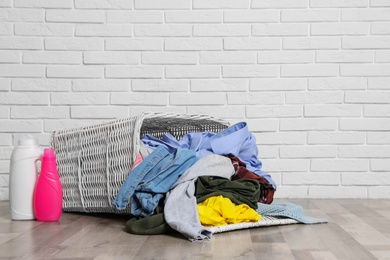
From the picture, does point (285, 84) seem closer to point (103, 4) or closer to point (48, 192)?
point (103, 4)

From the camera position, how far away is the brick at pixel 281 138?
4.17 metres

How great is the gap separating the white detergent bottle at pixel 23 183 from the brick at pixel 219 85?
1177 mm

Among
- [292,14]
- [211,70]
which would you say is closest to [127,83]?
[211,70]

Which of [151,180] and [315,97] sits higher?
[315,97]

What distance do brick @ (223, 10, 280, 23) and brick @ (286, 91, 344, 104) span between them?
1.54 ft

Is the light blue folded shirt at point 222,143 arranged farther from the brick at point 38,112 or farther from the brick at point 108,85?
the brick at point 38,112

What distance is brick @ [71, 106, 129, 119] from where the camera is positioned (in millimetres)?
4164

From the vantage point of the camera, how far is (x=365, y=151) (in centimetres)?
419

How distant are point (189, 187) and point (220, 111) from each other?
123cm

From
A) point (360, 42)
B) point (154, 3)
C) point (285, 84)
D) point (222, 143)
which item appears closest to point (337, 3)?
point (360, 42)

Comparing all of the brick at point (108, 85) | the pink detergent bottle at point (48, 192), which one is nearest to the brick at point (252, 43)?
the brick at point (108, 85)

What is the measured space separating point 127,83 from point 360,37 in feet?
4.74

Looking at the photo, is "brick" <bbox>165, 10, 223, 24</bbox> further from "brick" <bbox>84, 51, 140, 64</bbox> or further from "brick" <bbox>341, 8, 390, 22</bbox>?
"brick" <bbox>341, 8, 390, 22</bbox>

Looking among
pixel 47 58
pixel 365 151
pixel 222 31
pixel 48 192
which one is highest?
pixel 222 31
